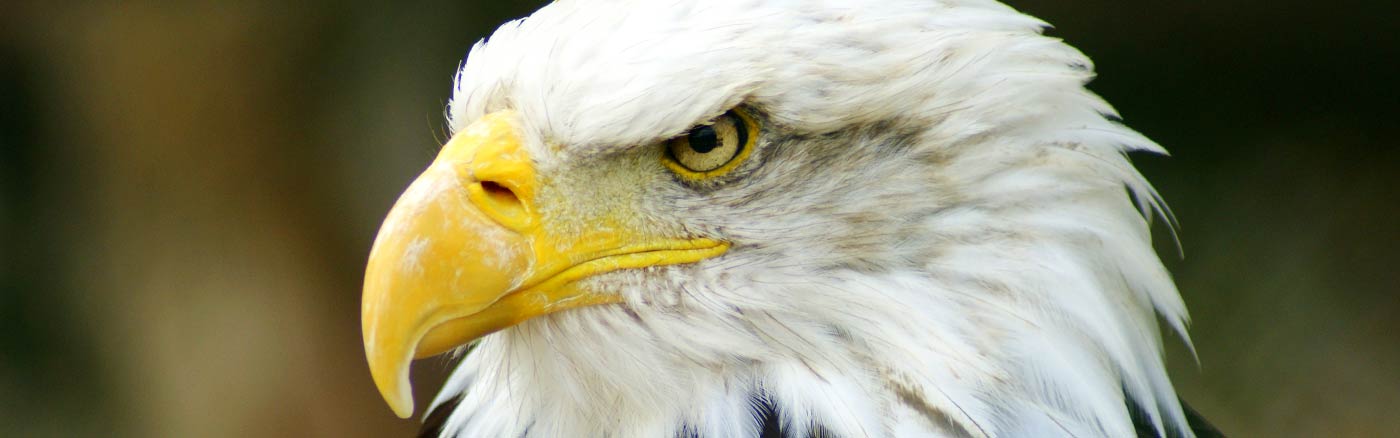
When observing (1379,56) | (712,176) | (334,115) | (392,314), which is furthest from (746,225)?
(1379,56)

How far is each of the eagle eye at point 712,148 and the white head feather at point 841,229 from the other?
0.03 m

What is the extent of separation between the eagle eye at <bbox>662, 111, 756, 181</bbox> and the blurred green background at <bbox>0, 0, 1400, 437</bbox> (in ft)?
8.83

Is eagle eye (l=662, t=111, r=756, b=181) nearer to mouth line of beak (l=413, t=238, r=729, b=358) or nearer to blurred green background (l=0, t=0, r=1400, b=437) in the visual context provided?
mouth line of beak (l=413, t=238, r=729, b=358)

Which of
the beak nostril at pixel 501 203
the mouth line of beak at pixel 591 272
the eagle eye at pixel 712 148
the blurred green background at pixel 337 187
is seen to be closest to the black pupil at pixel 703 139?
the eagle eye at pixel 712 148

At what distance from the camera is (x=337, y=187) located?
4.21 m

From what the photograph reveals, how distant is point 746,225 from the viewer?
61.4 inches

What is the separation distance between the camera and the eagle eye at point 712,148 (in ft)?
4.99

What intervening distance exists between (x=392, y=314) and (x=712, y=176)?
454 millimetres

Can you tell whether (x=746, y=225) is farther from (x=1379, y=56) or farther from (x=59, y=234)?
(x=59, y=234)

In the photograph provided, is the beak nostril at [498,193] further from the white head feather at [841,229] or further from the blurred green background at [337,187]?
the blurred green background at [337,187]

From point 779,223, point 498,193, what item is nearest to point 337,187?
point 498,193

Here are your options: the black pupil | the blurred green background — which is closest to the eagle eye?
the black pupil

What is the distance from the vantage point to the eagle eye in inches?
59.8

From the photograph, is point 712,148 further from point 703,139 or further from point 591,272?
point 591,272
